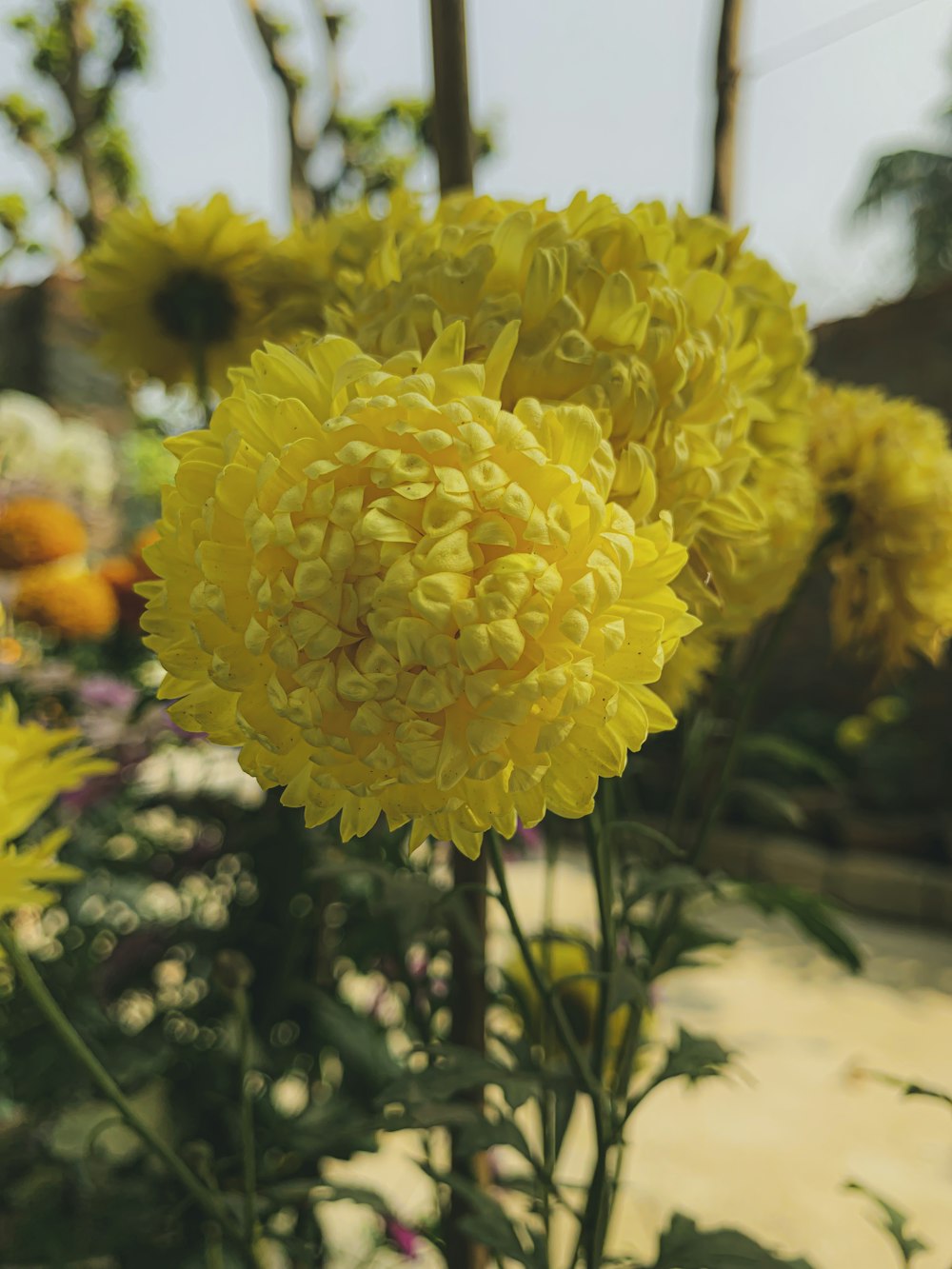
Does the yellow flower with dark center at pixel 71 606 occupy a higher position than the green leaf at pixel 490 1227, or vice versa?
the yellow flower with dark center at pixel 71 606

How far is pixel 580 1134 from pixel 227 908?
3.97 feet

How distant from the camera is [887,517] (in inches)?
19.2

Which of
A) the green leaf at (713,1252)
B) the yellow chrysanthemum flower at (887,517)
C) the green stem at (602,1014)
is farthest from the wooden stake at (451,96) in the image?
the green leaf at (713,1252)

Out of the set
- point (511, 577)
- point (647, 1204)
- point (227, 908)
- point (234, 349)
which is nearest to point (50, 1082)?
point (227, 908)

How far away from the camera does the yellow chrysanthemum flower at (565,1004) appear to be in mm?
556

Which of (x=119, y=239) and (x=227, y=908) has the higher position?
(x=119, y=239)

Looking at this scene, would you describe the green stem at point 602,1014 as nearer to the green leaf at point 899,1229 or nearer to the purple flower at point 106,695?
the green leaf at point 899,1229

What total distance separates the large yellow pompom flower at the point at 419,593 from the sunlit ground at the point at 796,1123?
749mm

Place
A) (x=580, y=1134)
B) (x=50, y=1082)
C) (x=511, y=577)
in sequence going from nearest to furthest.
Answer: (x=511, y=577), (x=50, y=1082), (x=580, y=1134)

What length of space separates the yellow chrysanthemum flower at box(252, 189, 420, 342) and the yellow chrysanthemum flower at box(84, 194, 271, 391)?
3cm

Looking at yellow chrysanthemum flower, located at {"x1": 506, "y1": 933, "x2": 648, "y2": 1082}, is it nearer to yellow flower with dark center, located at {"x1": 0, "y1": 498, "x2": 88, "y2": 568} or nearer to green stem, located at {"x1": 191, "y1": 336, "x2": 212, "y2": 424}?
green stem, located at {"x1": 191, "y1": 336, "x2": 212, "y2": 424}

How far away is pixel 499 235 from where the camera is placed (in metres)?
0.29

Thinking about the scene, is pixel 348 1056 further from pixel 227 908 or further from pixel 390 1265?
pixel 390 1265

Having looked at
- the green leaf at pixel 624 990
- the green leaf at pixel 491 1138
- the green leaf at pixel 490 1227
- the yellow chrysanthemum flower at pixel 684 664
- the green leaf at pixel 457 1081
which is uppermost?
the yellow chrysanthemum flower at pixel 684 664
